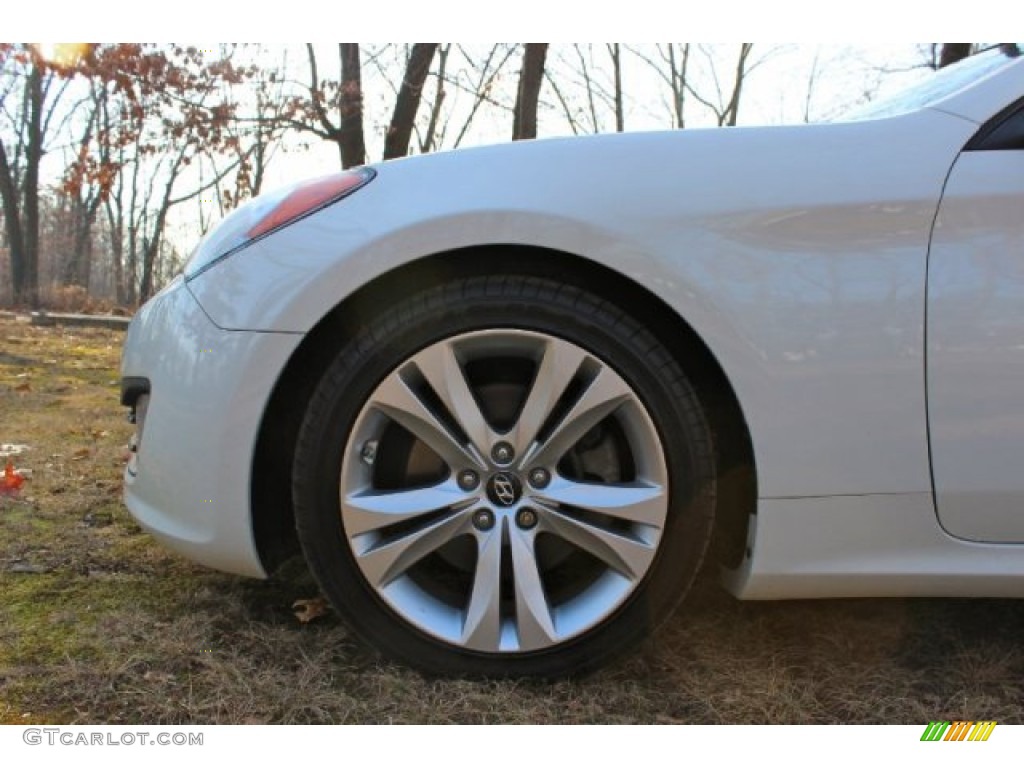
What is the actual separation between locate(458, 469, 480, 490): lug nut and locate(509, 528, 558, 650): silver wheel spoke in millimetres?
131

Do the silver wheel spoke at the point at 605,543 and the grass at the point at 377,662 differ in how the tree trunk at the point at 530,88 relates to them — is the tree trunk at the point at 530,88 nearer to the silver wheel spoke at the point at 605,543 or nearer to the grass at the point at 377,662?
the grass at the point at 377,662

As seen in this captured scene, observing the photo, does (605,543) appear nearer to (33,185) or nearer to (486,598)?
(486,598)

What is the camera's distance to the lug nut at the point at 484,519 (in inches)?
64.5

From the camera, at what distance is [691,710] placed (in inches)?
63.8

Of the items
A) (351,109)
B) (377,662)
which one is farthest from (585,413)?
(351,109)

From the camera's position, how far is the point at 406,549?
164cm

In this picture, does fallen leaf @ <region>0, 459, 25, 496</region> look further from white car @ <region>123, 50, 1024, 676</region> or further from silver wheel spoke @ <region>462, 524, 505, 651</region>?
silver wheel spoke @ <region>462, 524, 505, 651</region>

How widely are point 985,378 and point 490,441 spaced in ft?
3.35

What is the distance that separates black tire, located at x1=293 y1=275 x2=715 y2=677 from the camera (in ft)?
5.32

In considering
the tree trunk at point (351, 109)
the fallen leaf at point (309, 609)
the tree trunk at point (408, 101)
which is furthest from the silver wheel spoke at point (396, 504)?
the tree trunk at point (351, 109)

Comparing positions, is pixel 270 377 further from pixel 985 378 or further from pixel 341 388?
pixel 985 378

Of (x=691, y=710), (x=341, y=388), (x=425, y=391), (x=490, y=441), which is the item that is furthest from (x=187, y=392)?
(x=691, y=710)

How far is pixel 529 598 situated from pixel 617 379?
0.51 m
